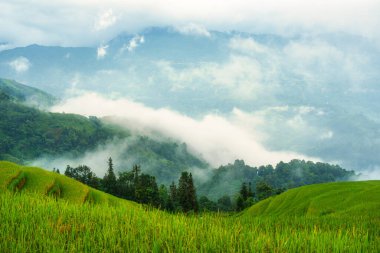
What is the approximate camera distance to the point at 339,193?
4475 cm

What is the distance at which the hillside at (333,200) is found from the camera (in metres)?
33.2

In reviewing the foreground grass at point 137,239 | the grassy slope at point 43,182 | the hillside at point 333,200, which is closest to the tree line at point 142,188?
the hillside at point 333,200

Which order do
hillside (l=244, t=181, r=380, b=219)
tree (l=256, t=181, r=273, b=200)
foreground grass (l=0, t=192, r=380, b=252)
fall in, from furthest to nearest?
1. tree (l=256, t=181, r=273, b=200)
2. hillside (l=244, t=181, r=380, b=219)
3. foreground grass (l=0, t=192, r=380, b=252)

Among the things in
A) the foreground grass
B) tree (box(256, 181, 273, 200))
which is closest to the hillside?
the foreground grass

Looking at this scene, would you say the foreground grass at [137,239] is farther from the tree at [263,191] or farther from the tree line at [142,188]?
the tree at [263,191]

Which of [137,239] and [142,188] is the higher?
[142,188]

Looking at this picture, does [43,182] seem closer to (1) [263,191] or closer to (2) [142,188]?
(2) [142,188]

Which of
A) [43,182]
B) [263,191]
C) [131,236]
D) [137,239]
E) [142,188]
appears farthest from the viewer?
[263,191]

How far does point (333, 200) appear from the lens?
42438 millimetres

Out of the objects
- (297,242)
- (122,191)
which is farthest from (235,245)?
(122,191)

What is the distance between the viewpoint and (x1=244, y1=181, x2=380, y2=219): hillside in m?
33.2

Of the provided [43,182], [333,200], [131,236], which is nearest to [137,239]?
[131,236]

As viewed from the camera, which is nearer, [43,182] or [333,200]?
[43,182]

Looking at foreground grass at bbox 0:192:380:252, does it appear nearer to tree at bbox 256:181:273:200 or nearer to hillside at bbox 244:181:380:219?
hillside at bbox 244:181:380:219
